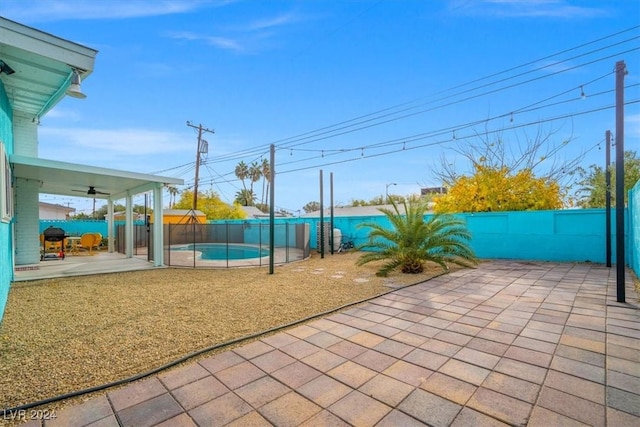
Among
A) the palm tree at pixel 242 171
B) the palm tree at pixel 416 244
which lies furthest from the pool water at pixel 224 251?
the palm tree at pixel 242 171

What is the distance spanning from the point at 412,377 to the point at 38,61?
6.17 metres

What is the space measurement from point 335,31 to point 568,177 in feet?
33.5

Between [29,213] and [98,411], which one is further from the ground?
[29,213]

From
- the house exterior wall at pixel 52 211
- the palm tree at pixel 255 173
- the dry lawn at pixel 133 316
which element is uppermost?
the palm tree at pixel 255 173

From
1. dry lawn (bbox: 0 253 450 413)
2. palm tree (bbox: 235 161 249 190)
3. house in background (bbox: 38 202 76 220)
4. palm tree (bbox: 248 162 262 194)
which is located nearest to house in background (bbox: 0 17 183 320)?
dry lawn (bbox: 0 253 450 413)

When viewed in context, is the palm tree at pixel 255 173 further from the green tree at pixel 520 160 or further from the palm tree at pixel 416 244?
the palm tree at pixel 416 244

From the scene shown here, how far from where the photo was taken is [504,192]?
1038 centimetres

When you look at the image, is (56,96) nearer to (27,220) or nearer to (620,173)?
(27,220)

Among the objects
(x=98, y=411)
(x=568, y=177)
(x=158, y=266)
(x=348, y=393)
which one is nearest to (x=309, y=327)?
(x=348, y=393)

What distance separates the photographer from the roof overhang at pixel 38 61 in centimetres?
364

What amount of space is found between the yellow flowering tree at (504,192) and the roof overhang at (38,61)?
1112cm

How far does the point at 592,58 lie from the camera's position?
6949 millimetres

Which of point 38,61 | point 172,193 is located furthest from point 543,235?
point 172,193

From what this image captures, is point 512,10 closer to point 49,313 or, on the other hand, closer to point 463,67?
point 463,67
